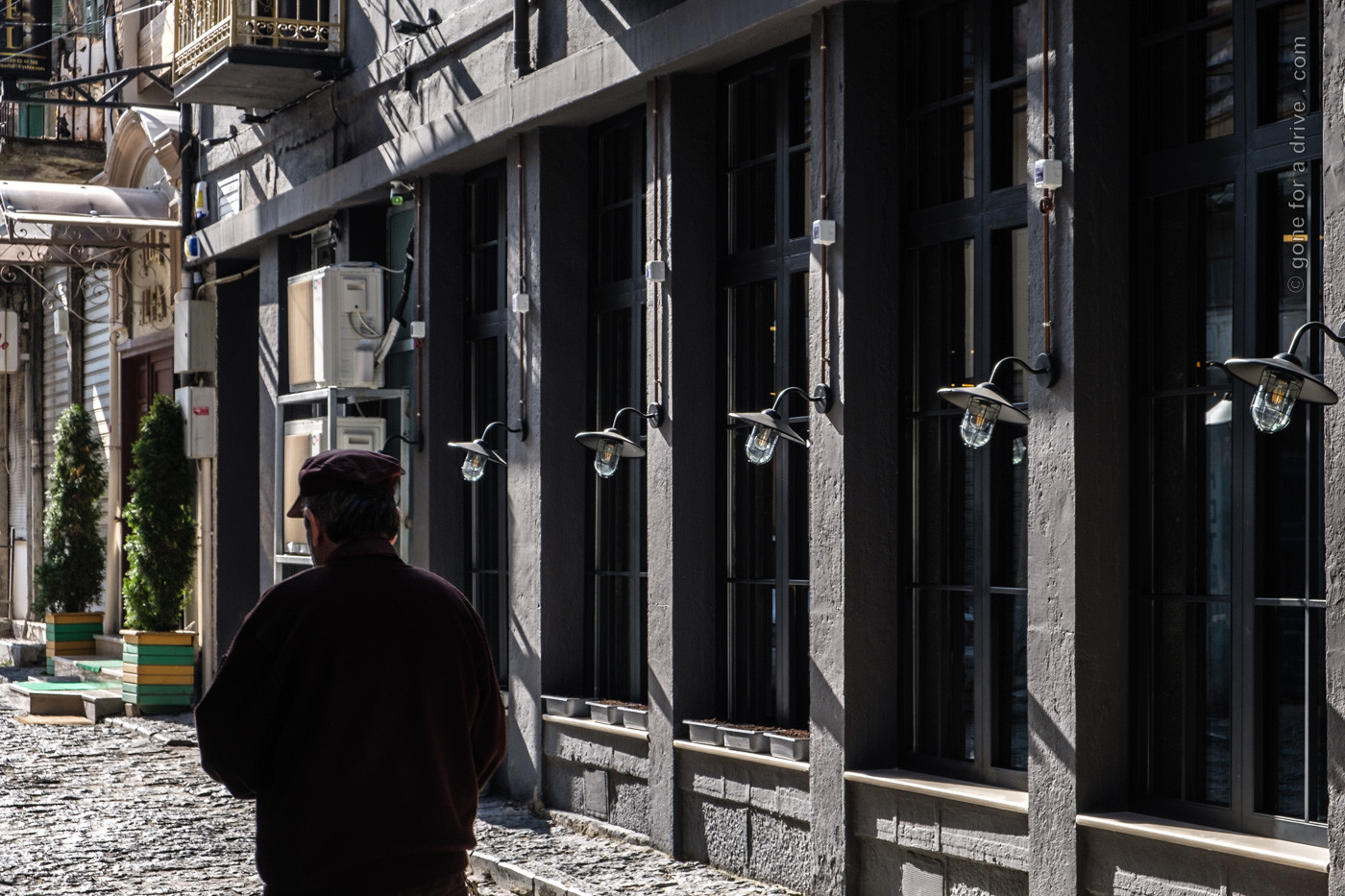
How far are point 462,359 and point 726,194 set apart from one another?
3598 mm

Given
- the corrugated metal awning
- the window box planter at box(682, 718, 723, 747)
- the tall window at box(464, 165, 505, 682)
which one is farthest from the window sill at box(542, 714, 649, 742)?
the corrugated metal awning

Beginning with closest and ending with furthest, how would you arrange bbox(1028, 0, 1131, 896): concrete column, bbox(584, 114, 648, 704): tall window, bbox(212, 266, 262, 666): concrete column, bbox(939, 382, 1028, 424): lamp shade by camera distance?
bbox(1028, 0, 1131, 896): concrete column
bbox(939, 382, 1028, 424): lamp shade
bbox(584, 114, 648, 704): tall window
bbox(212, 266, 262, 666): concrete column

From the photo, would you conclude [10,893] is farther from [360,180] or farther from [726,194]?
[360,180]

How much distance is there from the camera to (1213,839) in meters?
6.48

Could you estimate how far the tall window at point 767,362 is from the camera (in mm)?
9453

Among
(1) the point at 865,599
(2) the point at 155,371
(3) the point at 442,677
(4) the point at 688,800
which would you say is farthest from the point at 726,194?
(2) the point at 155,371

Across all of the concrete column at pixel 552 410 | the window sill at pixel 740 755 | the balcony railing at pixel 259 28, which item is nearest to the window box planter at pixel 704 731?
the window sill at pixel 740 755

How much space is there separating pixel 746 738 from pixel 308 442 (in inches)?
258

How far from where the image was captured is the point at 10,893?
923 centimetres

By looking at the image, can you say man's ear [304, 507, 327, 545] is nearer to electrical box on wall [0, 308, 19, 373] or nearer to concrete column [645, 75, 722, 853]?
concrete column [645, 75, 722, 853]

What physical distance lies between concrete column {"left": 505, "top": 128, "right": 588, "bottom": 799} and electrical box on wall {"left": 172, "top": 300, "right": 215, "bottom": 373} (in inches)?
269

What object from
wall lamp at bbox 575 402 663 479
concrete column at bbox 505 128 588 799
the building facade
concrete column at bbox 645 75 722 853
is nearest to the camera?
the building facade

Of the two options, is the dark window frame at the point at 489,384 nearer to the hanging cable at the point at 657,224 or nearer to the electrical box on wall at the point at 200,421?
the hanging cable at the point at 657,224

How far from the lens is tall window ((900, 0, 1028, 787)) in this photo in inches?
314
